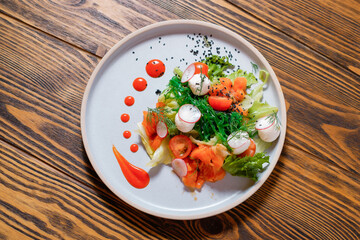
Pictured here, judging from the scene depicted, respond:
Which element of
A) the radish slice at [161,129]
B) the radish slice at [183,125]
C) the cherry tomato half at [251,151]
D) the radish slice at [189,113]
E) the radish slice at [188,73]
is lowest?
the radish slice at [161,129]

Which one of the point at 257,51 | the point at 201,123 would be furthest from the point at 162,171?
the point at 257,51

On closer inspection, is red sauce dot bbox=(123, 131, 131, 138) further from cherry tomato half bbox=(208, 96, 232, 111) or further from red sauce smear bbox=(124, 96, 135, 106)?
cherry tomato half bbox=(208, 96, 232, 111)

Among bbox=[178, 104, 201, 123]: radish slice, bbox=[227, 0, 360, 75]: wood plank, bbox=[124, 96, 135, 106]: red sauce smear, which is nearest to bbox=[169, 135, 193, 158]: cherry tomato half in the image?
bbox=[178, 104, 201, 123]: radish slice

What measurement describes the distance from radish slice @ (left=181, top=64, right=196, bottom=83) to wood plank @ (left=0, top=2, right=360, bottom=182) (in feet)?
1.59

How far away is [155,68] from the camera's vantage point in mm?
2107

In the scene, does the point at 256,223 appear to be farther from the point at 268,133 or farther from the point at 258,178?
the point at 268,133

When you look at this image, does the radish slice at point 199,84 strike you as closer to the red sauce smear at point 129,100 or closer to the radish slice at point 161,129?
the radish slice at point 161,129

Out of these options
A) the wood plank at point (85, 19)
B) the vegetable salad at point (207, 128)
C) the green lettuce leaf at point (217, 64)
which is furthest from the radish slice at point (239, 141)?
the wood plank at point (85, 19)

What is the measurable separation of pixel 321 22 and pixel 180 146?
4.82ft

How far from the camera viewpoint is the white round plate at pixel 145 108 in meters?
2.04

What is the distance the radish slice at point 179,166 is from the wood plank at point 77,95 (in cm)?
61

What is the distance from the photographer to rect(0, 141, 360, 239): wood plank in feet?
6.87

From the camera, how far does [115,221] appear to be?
2.12m

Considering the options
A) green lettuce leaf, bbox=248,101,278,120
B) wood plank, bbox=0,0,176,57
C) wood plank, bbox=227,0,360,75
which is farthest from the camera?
wood plank, bbox=227,0,360,75
